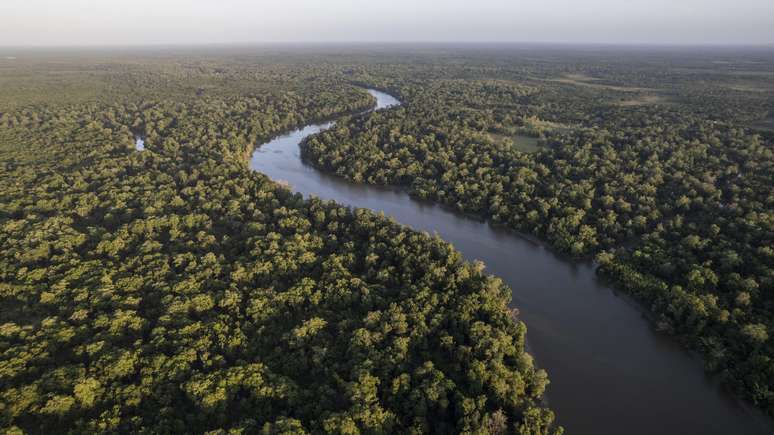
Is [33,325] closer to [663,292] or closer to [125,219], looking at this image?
[125,219]

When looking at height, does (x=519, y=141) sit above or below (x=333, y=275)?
above

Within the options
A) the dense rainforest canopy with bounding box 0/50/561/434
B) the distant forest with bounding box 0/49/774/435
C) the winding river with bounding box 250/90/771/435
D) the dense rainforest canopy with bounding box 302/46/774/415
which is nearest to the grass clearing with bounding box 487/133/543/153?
the dense rainforest canopy with bounding box 302/46/774/415

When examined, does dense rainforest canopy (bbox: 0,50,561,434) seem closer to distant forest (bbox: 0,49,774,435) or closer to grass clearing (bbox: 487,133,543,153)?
distant forest (bbox: 0,49,774,435)

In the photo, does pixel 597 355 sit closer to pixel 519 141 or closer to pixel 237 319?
pixel 237 319

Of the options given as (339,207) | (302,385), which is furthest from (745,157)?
(302,385)

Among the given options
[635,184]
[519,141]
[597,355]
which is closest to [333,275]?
[597,355]

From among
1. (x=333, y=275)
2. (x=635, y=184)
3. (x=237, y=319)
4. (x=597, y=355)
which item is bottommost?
(x=597, y=355)
